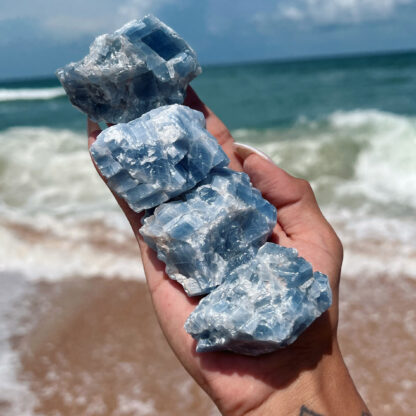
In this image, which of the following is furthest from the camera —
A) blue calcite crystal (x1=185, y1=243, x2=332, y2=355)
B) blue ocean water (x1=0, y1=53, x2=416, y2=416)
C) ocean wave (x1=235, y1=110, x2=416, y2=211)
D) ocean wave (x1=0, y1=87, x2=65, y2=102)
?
ocean wave (x1=0, y1=87, x2=65, y2=102)

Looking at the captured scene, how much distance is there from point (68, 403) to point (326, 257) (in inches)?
59.4

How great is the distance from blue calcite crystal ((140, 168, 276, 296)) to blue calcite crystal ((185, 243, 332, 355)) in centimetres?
10

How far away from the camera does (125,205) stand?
1.67m

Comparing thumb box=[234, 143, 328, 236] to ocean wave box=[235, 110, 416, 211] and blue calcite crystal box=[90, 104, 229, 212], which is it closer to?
blue calcite crystal box=[90, 104, 229, 212]

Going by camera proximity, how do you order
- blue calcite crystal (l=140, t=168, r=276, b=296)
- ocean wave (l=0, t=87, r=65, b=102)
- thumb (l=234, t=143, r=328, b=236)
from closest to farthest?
blue calcite crystal (l=140, t=168, r=276, b=296) < thumb (l=234, t=143, r=328, b=236) < ocean wave (l=0, t=87, r=65, b=102)

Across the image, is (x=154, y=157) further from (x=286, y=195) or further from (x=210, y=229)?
(x=286, y=195)

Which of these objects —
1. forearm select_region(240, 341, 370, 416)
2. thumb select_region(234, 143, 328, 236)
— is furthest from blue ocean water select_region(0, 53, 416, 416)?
thumb select_region(234, 143, 328, 236)

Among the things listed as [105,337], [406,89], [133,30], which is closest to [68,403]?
[105,337]

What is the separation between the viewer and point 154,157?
1517 millimetres

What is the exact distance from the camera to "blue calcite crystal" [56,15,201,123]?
5.52 feet

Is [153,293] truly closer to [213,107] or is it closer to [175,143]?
[175,143]

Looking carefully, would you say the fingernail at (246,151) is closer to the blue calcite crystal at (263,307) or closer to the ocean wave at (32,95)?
the blue calcite crystal at (263,307)

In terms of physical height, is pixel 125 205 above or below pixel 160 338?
above

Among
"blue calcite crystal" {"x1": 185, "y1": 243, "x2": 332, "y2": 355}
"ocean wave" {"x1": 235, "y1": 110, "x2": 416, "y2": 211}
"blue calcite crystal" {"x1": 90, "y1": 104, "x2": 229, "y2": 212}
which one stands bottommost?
"ocean wave" {"x1": 235, "y1": 110, "x2": 416, "y2": 211}
